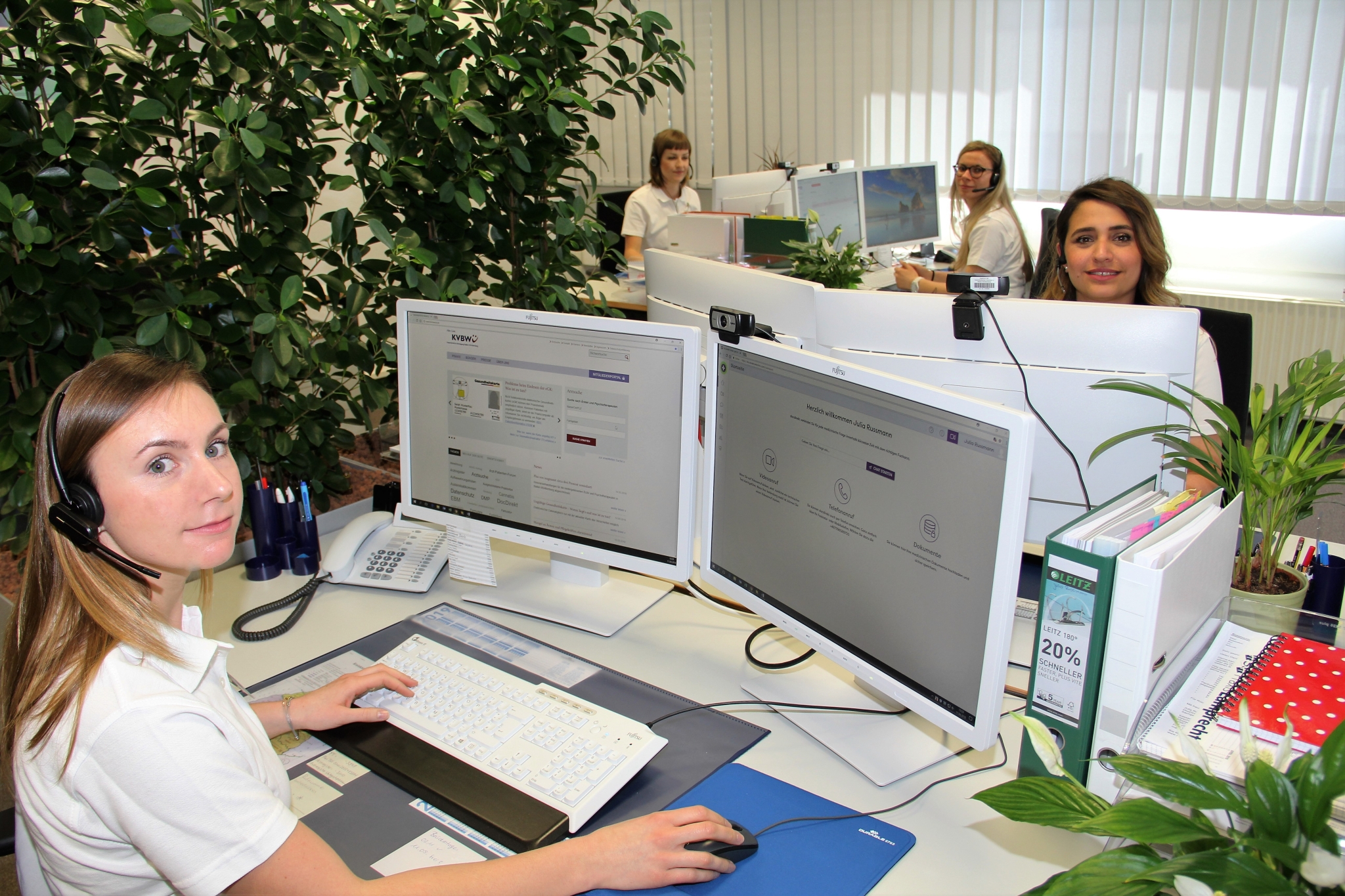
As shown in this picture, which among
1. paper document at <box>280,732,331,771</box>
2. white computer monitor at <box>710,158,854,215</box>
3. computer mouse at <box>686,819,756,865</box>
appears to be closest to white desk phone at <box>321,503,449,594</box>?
paper document at <box>280,732,331,771</box>

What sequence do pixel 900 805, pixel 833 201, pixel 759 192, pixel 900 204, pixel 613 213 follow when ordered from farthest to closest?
pixel 613 213, pixel 900 204, pixel 759 192, pixel 833 201, pixel 900 805

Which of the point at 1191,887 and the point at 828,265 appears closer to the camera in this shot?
the point at 1191,887

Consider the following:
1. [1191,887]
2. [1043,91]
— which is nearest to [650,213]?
[1043,91]

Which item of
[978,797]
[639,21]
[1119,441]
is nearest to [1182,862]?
[978,797]

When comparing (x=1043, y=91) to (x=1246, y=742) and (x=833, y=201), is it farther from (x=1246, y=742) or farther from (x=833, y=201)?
(x=1246, y=742)

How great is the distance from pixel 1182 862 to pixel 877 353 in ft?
3.33

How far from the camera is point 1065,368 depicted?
132 centimetres

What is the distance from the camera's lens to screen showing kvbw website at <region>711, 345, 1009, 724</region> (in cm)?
92

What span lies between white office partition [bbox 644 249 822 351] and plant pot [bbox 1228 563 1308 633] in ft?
2.44

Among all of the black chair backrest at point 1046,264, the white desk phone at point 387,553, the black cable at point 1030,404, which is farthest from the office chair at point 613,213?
the black cable at point 1030,404

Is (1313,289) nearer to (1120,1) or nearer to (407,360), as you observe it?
(1120,1)

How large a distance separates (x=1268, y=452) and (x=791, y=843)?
2.84 feet

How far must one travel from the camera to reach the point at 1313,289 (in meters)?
4.19

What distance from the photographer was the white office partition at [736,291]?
5.16ft
